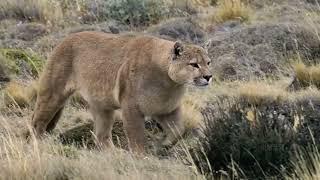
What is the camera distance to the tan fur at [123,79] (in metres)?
8.27

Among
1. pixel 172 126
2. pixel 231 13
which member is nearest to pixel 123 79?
pixel 172 126

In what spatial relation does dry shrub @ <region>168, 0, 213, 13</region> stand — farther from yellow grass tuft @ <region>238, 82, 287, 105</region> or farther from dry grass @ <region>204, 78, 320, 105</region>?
yellow grass tuft @ <region>238, 82, 287, 105</region>

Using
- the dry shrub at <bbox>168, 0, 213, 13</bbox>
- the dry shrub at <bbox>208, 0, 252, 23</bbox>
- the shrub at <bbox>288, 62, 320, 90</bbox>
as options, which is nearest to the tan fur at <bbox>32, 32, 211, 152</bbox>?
the shrub at <bbox>288, 62, 320, 90</bbox>

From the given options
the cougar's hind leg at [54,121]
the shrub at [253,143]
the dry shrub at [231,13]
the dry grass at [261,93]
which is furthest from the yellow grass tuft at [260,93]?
the dry shrub at [231,13]

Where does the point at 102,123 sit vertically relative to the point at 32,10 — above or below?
above

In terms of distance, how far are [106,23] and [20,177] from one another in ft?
33.0

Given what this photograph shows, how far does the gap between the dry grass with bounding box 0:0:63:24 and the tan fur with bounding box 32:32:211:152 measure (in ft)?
27.0

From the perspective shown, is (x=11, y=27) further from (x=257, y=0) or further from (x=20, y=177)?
(x=20, y=177)

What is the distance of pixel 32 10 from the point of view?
1812cm

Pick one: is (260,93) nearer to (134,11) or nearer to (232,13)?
(232,13)

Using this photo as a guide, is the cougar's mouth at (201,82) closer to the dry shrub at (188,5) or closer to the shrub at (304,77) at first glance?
the shrub at (304,77)

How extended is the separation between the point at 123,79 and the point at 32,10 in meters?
10.0

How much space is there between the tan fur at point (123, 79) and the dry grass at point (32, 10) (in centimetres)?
823

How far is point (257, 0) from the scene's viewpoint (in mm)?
18797
